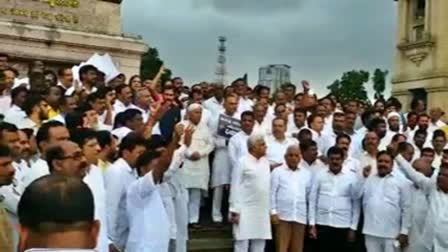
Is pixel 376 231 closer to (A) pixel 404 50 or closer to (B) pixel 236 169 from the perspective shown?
(B) pixel 236 169

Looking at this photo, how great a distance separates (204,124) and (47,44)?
154 inches

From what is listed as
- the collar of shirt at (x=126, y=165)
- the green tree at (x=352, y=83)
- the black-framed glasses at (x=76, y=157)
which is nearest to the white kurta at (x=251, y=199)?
the collar of shirt at (x=126, y=165)

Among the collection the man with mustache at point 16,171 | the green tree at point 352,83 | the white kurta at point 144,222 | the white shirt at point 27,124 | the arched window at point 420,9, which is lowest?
the white kurta at point 144,222

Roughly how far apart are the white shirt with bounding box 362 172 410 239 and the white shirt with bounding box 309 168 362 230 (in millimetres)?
210

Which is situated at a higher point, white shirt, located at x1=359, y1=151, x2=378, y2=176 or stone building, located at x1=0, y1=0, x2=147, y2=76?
stone building, located at x1=0, y1=0, x2=147, y2=76

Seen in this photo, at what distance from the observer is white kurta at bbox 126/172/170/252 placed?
7254 millimetres

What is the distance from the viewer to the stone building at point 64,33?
520 inches

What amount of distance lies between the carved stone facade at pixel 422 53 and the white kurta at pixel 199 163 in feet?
78.6

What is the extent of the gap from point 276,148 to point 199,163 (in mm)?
1052

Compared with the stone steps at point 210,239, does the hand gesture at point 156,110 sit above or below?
above

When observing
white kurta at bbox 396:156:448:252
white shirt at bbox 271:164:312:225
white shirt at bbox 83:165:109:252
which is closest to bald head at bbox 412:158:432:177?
white kurta at bbox 396:156:448:252

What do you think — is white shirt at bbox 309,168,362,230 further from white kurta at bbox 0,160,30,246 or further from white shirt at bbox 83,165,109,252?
white kurta at bbox 0,160,30,246

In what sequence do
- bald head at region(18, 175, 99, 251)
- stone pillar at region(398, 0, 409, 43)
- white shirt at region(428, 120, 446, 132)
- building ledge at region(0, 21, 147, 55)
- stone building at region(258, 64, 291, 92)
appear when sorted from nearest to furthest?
bald head at region(18, 175, 99, 251)
white shirt at region(428, 120, 446, 132)
building ledge at region(0, 21, 147, 55)
stone building at region(258, 64, 291, 92)
stone pillar at region(398, 0, 409, 43)

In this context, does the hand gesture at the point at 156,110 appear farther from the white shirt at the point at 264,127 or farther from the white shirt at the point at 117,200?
the white shirt at the point at 117,200
